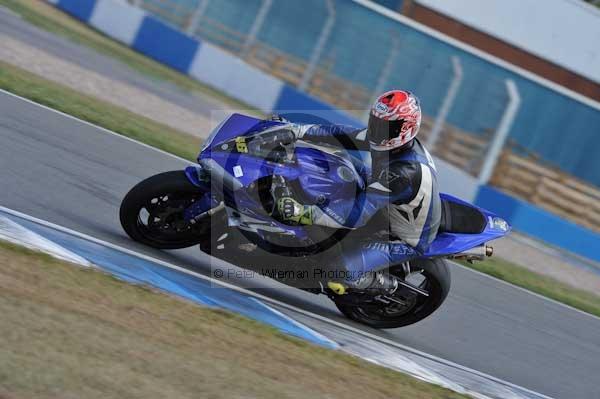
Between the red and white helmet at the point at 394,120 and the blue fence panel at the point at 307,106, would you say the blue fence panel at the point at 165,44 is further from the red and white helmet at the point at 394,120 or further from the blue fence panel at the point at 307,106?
the red and white helmet at the point at 394,120

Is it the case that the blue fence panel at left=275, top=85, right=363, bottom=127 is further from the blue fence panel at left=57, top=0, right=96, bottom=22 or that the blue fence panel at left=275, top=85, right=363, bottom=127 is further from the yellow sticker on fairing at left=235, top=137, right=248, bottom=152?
the yellow sticker on fairing at left=235, top=137, right=248, bottom=152

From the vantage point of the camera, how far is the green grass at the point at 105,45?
70.5 ft

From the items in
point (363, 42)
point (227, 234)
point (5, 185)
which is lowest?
point (5, 185)

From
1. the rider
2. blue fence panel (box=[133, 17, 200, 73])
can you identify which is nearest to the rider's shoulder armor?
the rider

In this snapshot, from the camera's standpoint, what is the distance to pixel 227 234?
6836mm

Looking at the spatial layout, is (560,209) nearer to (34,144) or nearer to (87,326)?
(34,144)

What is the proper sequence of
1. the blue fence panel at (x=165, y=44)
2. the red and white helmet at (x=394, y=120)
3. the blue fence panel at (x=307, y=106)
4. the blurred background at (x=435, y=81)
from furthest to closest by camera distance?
the blue fence panel at (x=165, y=44) < the blue fence panel at (x=307, y=106) < the blurred background at (x=435, y=81) < the red and white helmet at (x=394, y=120)


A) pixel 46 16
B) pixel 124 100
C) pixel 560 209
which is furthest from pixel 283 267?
pixel 46 16

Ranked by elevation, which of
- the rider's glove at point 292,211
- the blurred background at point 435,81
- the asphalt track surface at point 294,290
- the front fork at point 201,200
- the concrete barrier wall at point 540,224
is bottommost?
the asphalt track surface at point 294,290

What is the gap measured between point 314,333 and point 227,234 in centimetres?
92

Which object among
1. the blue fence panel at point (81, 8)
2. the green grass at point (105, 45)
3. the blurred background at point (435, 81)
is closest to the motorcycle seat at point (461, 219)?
the blurred background at point (435, 81)

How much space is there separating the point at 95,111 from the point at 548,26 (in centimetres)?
2121

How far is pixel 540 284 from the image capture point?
1230 cm

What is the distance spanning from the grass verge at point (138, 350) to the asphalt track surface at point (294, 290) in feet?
4.08
